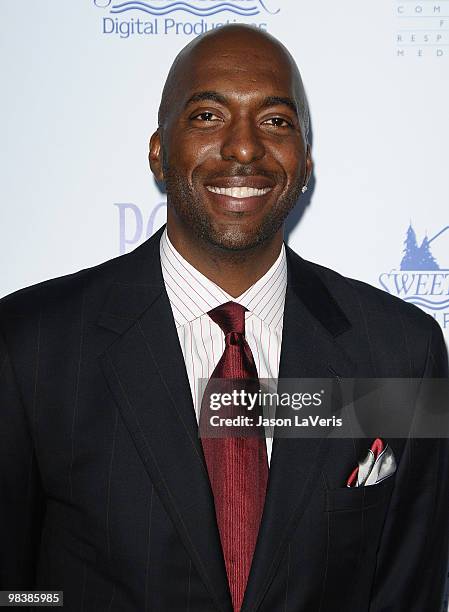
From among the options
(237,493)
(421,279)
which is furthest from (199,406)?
(421,279)

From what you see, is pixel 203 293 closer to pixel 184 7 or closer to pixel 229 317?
pixel 229 317

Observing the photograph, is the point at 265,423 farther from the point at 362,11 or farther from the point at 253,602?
the point at 362,11

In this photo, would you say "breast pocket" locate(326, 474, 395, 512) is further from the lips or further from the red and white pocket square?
the lips

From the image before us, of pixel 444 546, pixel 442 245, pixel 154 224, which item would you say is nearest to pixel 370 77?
pixel 442 245

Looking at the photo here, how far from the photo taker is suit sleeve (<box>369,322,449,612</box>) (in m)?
2.10

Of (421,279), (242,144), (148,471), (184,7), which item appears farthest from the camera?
(421,279)

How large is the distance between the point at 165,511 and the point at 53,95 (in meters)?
1.43

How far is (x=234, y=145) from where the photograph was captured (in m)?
1.88

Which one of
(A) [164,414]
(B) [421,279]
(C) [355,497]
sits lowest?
(C) [355,497]

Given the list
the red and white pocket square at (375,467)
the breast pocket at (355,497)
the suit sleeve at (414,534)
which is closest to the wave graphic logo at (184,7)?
A: the suit sleeve at (414,534)

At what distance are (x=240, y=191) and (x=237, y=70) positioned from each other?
318 mm

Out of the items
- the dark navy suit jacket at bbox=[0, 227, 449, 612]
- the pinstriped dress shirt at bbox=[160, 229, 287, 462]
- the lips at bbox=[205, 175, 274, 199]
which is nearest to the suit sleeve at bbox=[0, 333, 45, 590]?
the dark navy suit jacket at bbox=[0, 227, 449, 612]

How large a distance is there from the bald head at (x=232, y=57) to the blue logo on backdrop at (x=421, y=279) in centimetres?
69

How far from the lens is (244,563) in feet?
5.86
